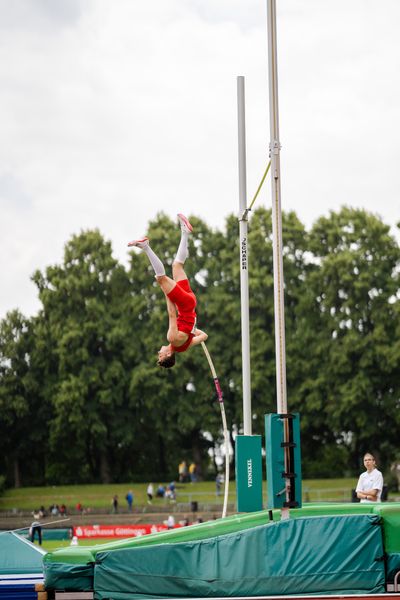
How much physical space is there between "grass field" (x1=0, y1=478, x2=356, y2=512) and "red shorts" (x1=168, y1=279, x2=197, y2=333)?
97.3 feet

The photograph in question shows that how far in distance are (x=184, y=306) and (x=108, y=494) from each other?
3657 centimetres

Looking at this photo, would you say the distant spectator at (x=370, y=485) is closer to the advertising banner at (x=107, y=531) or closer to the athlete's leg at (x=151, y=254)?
the athlete's leg at (x=151, y=254)

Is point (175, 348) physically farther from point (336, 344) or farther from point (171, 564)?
point (336, 344)

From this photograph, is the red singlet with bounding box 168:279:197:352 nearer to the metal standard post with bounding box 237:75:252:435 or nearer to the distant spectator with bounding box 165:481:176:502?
the metal standard post with bounding box 237:75:252:435

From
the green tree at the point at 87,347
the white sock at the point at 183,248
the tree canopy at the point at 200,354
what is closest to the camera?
the white sock at the point at 183,248

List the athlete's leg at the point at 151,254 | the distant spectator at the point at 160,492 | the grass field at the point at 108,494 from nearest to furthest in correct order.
→ the athlete's leg at the point at 151,254
the grass field at the point at 108,494
the distant spectator at the point at 160,492

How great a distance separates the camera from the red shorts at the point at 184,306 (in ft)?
31.9

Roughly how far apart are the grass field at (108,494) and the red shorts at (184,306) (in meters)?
29.7

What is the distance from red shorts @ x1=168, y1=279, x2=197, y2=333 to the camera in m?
9.73

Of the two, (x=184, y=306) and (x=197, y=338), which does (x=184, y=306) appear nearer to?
(x=184, y=306)

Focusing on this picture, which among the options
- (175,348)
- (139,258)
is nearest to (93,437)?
(139,258)

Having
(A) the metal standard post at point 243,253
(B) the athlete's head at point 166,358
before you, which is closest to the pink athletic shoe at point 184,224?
(B) the athlete's head at point 166,358

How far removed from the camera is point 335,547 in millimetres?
8555

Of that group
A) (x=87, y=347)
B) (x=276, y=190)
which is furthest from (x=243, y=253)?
(x=87, y=347)
